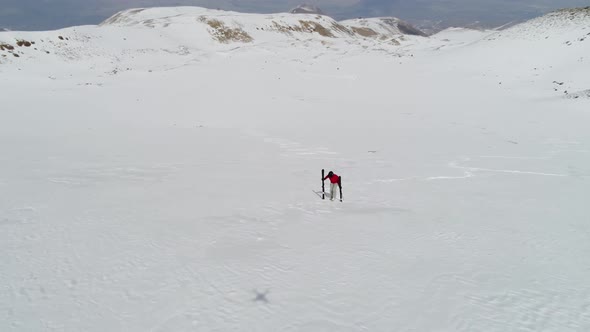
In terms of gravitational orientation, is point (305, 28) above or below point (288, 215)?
above

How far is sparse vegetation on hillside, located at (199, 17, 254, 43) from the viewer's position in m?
97.6

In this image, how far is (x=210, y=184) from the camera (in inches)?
551

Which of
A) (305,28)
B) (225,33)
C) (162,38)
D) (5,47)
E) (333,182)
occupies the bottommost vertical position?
(333,182)

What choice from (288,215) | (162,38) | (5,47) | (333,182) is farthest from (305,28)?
(288,215)

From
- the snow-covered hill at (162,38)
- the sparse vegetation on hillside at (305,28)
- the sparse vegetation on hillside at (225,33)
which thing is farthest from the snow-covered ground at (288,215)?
the sparse vegetation on hillside at (305,28)

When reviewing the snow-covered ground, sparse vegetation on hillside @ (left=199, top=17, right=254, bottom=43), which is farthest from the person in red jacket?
sparse vegetation on hillside @ (left=199, top=17, right=254, bottom=43)

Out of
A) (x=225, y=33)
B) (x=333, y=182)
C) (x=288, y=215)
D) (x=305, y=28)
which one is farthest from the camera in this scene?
(x=305, y=28)

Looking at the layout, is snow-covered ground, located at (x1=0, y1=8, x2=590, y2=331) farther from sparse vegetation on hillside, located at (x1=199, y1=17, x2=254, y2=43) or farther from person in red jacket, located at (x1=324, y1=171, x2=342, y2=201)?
sparse vegetation on hillside, located at (x1=199, y1=17, x2=254, y2=43)

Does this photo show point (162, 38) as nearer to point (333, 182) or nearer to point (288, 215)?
point (333, 182)

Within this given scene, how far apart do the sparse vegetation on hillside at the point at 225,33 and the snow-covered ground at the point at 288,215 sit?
6832 cm

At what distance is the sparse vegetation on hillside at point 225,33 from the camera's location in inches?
3844

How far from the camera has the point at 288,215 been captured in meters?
11.5

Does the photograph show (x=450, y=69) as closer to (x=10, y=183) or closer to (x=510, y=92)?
(x=510, y=92)

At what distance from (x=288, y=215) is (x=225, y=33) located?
9789 cm
